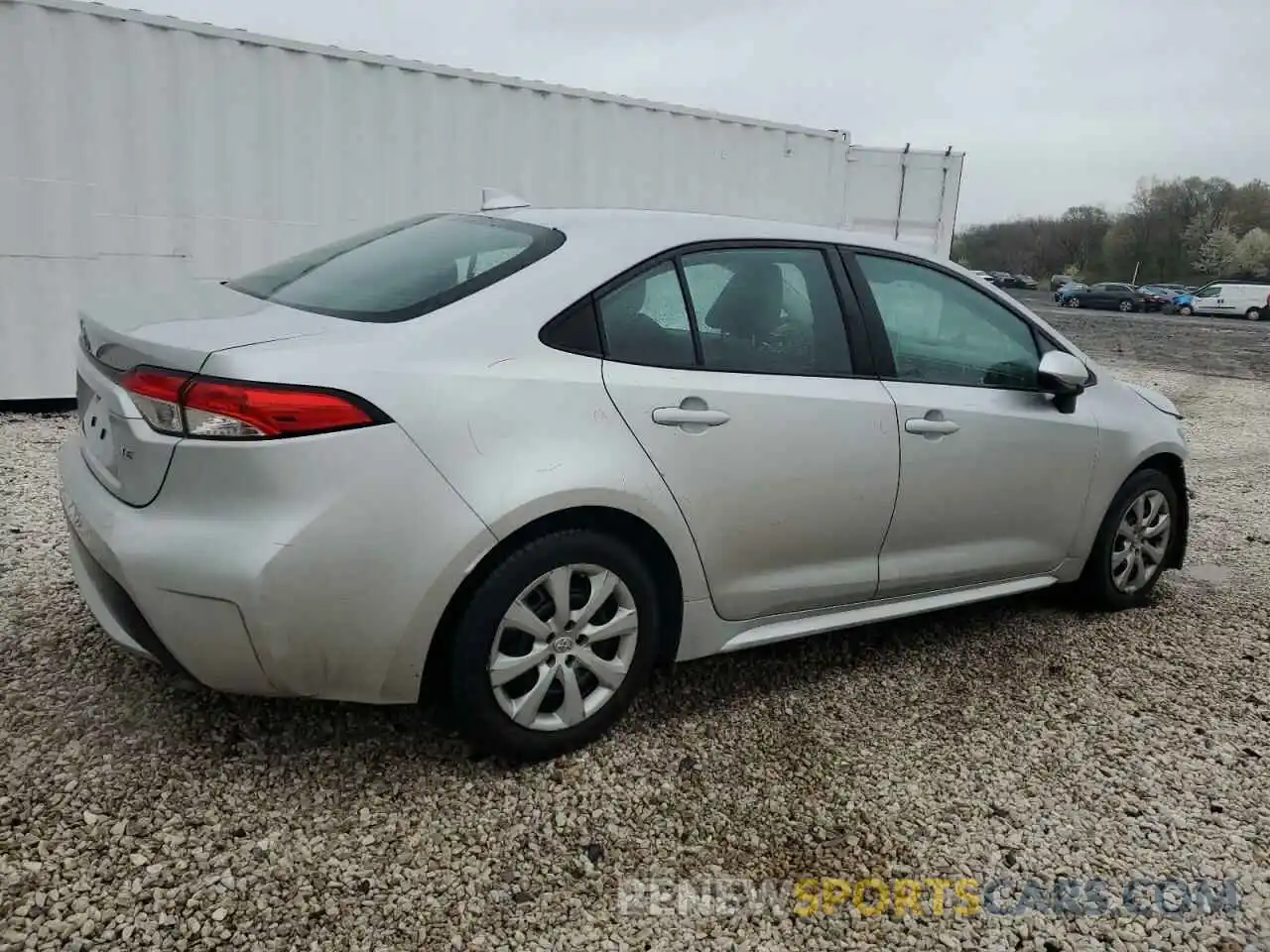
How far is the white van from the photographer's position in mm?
39062

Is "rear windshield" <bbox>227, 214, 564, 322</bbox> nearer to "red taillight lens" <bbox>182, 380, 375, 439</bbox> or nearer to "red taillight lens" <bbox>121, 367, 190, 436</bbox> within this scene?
"red taillight lens" <bbox>182, 380, 375, 439</bbox>

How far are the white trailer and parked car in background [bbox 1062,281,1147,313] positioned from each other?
42.0 metres

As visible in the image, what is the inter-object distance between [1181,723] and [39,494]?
17.0 feet

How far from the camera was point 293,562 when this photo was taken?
212cm

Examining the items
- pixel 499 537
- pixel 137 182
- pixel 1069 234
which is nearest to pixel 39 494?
pixel 137 182

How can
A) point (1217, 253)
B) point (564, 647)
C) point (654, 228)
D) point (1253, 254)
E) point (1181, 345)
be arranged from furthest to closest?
point (1217, 253) < point (1253, 254) < point (1181, 345) < point (654, 228) < point (564, 647)

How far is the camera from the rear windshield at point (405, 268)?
247 cm

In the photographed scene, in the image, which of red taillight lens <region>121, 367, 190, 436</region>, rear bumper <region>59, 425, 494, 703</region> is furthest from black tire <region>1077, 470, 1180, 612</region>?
red taillight lens <region>121, 367, 190, 436</region>

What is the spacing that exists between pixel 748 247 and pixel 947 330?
2.93ft

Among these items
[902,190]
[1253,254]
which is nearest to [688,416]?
[902,190]

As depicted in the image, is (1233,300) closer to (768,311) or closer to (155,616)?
(768,311)

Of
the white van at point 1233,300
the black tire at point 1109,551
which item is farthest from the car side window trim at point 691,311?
the white van at point 1233,300

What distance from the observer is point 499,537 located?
90.7 inches

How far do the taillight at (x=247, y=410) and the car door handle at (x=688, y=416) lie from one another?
76 centimetres
